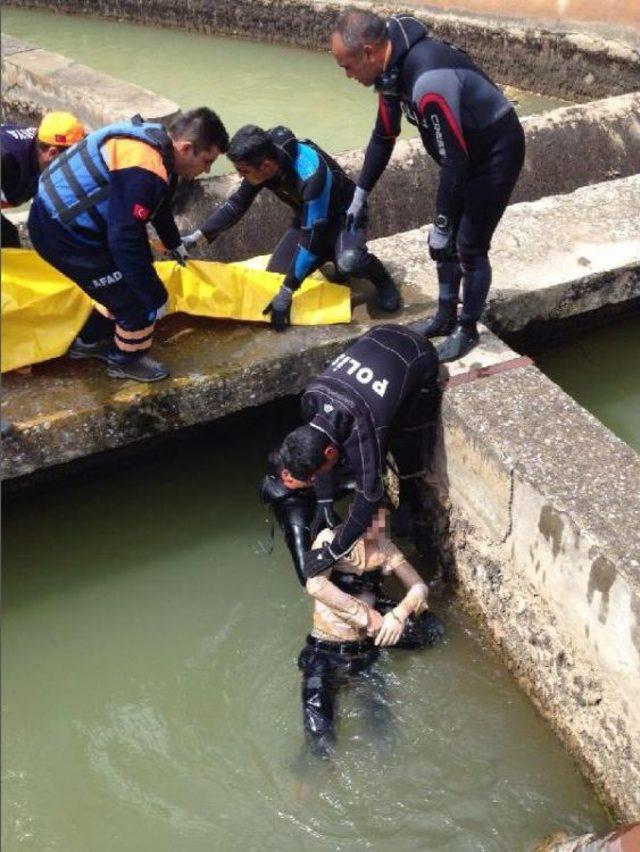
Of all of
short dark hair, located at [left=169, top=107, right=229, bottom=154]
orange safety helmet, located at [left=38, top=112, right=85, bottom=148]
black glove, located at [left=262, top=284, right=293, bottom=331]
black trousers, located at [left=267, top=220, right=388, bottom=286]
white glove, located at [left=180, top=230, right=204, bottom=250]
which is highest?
short dark hair, located at [left=169, top=107, right=229, bottom=154]

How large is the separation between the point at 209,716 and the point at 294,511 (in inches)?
38.1

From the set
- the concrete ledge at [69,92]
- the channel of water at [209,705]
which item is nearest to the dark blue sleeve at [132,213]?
the channel of water at [209,705]

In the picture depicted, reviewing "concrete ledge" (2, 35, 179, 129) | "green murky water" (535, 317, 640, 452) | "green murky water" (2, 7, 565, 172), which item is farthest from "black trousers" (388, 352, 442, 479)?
"green murky water" (2, 7, 565, 172)

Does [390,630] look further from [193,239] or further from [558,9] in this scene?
[558,9]

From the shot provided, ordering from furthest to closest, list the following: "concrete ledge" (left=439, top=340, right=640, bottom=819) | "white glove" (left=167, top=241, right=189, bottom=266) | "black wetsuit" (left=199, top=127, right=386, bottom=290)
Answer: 1. "white glove" (left=167, top=241, right=189, bottom=266)
2. "black wetsuit" (left=199, top=127, right=386, bottom=290)
3. "concrete ledge" (left=439, top=340, right=640, bottom=819)

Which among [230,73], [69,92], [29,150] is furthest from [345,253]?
[230,73]

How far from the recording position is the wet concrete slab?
13.2ft

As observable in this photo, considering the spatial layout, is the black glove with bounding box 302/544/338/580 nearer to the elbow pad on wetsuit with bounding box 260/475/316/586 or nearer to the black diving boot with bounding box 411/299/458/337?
the elbow pad on wetsuit with bounding box 260/475/316/586

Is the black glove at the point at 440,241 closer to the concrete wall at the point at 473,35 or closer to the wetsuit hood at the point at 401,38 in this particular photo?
the wetsuit hood at the point at 401,38

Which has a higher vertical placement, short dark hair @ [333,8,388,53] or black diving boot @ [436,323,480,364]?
short dark hair @ [333,8,388,53]

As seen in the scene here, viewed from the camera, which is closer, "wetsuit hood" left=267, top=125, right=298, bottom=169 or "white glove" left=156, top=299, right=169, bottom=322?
"wetsuit hood" left=267, top=125, right=298, bottom=169

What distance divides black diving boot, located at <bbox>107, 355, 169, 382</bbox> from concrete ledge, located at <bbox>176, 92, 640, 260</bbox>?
1707 millimetres

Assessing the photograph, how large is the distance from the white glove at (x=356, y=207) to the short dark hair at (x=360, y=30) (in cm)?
84

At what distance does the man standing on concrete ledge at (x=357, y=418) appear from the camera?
3.66 metres
